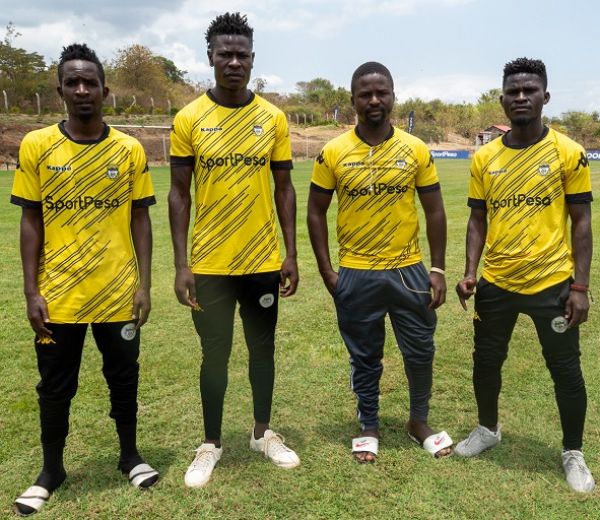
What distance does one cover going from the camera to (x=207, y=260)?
320cm

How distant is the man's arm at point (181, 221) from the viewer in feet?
10.2

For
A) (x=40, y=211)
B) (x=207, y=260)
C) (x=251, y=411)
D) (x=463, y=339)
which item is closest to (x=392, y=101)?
(x=207, y=260)

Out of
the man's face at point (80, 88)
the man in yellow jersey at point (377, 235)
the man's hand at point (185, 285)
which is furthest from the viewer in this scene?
the man in yellow jersey at point (377, 235)

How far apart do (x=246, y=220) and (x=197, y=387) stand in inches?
73.8

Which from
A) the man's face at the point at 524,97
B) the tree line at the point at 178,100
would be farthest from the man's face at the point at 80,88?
the tree line at the point at 178,100

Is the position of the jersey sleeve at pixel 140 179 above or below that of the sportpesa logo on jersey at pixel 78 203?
above

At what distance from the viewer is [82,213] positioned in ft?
9.62

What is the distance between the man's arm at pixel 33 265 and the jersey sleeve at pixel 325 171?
151cm

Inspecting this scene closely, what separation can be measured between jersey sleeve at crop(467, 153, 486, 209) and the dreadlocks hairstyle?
1453mm

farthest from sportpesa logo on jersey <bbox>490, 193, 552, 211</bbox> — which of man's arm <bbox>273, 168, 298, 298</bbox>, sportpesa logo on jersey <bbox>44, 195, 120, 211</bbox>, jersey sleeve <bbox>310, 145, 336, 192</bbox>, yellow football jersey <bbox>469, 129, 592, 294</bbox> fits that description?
sportpesa logo on jersey <bbox>44, 195, 120, 211</bbox>

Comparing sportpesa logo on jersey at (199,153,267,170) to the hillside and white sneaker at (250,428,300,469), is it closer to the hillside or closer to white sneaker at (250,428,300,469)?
white sneaker at (250,428,300,469)

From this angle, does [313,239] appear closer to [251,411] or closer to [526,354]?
[251,411]

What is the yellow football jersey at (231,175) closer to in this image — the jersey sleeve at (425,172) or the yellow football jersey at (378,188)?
the yellow football jersey at (378,188)

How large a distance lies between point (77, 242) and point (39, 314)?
0.41 metres
